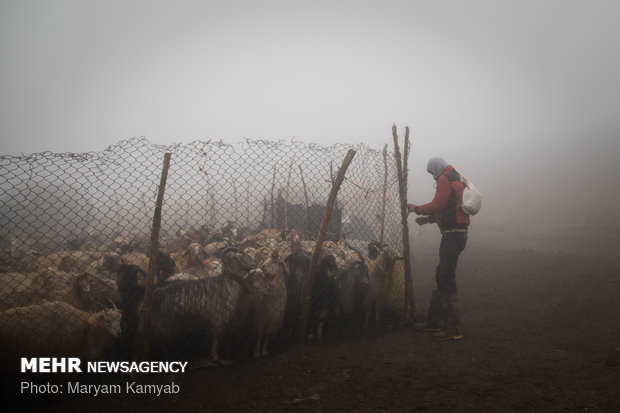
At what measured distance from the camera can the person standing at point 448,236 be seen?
5387 mm

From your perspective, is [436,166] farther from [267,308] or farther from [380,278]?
[267,308]

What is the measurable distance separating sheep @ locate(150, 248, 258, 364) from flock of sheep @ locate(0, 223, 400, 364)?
1 cm

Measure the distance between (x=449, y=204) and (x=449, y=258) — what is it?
83 cm

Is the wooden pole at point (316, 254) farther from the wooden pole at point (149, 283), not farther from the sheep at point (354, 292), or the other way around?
the wooden pole at point (149, 283)

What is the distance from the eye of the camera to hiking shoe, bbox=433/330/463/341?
5.43 m

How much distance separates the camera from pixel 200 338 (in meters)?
4.46

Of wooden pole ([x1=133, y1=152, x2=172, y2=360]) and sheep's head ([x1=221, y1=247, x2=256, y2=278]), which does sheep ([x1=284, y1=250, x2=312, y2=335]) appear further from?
wooden pole ([x1=133, y1=152, x2=172, y2=360])

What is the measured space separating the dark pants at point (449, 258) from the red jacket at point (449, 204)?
0.15 metres

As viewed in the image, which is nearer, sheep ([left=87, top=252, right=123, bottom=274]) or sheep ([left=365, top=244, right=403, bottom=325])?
sheep ([left=365, top=244, right=403, bottom=325])

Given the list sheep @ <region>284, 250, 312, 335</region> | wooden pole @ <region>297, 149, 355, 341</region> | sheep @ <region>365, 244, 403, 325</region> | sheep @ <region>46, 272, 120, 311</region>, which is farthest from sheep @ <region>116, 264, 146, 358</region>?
sheep @ <region>365, 244, 403, 325</region>

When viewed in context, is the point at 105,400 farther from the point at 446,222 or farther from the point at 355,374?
the point at 446,222

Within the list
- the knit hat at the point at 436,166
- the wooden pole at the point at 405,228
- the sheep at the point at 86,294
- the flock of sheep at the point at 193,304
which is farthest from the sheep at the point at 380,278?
the sheep at the point at 86,294

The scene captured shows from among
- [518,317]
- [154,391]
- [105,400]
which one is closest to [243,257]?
[154,391]

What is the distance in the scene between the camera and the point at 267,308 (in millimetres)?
4812
